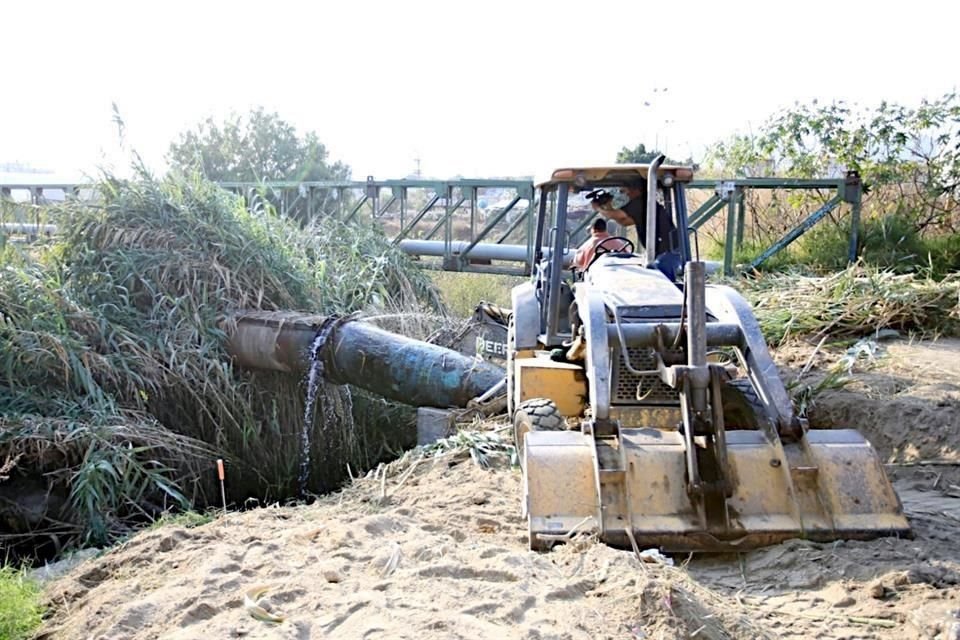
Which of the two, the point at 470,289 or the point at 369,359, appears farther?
the point at 470,289

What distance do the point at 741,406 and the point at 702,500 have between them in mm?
857

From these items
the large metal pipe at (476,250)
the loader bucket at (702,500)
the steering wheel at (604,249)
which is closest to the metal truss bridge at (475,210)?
the large metal pipe at (476,250)

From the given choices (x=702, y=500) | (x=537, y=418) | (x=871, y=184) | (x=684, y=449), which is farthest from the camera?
(x=871, y=184)

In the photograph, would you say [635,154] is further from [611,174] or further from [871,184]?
[611,174]

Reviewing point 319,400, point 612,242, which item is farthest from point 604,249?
point 319,400

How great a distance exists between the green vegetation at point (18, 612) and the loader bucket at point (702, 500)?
2058 millimetres

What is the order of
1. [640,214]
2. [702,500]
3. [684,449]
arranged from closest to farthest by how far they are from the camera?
[702,500]
[684,449]
[640,214]

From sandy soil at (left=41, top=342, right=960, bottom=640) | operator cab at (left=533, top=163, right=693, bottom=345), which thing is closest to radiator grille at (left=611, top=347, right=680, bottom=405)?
operator cab at (left=533, top=163, right=693, bottom=345)

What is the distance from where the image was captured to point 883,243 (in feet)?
34.0

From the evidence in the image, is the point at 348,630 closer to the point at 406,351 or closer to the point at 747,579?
the point at 747,579

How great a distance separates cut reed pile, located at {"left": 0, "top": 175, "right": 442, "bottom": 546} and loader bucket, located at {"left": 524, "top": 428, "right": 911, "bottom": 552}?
3198 mm

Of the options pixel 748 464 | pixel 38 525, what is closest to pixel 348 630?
pixel 748 464

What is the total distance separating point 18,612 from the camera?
351cm

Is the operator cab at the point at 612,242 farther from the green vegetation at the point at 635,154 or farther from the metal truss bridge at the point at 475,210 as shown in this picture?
the green vegetation at the point at 635,154
